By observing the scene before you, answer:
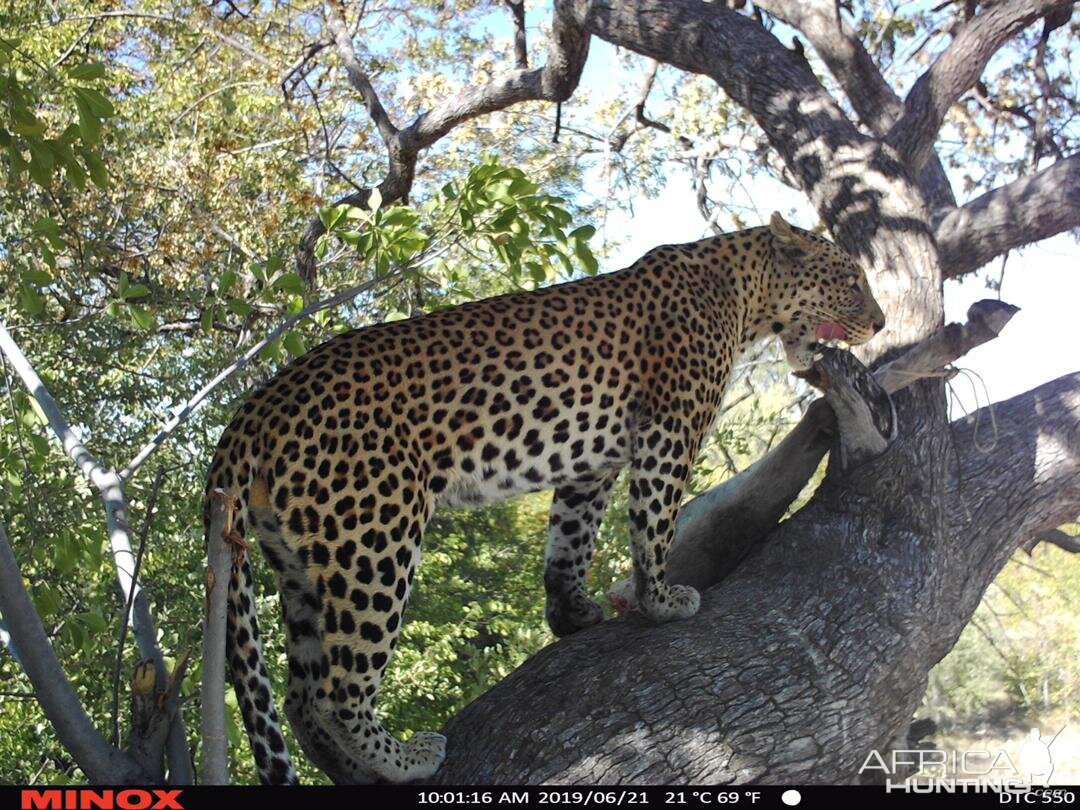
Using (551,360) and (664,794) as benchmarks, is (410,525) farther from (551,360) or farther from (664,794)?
(664,794)

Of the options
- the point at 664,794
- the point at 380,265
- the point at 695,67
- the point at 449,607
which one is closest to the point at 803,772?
the point at 664,794

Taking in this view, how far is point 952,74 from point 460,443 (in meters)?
4.92

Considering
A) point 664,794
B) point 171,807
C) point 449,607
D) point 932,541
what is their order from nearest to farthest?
point 171,807
point 664,794
point 932,541
point 449,607

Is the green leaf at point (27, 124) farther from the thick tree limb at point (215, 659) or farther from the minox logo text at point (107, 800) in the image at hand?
the minox logo text at point (107, 800)

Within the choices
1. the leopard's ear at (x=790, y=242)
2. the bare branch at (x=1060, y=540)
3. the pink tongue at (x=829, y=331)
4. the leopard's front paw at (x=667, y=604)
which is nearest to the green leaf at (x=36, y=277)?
the leopard's front paw at (x=667, y=604)

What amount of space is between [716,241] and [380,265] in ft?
5.65

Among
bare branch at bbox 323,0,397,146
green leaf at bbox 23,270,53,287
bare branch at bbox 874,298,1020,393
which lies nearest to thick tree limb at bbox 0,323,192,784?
green leaf at bbox 23,270,53,287

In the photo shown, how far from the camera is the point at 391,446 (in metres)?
4.33

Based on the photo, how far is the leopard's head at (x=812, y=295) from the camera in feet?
19.6

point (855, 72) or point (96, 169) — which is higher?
point (855, 72)

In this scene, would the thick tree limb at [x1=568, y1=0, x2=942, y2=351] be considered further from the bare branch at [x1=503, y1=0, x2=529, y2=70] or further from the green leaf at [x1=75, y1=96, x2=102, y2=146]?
the green leaf at [x1=75, y1=96, x2=102, y2=146]

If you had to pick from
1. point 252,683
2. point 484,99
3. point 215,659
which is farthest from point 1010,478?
point 484,99

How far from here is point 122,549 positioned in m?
3.89

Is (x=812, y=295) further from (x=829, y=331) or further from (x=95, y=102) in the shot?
(x=95, y=102)
